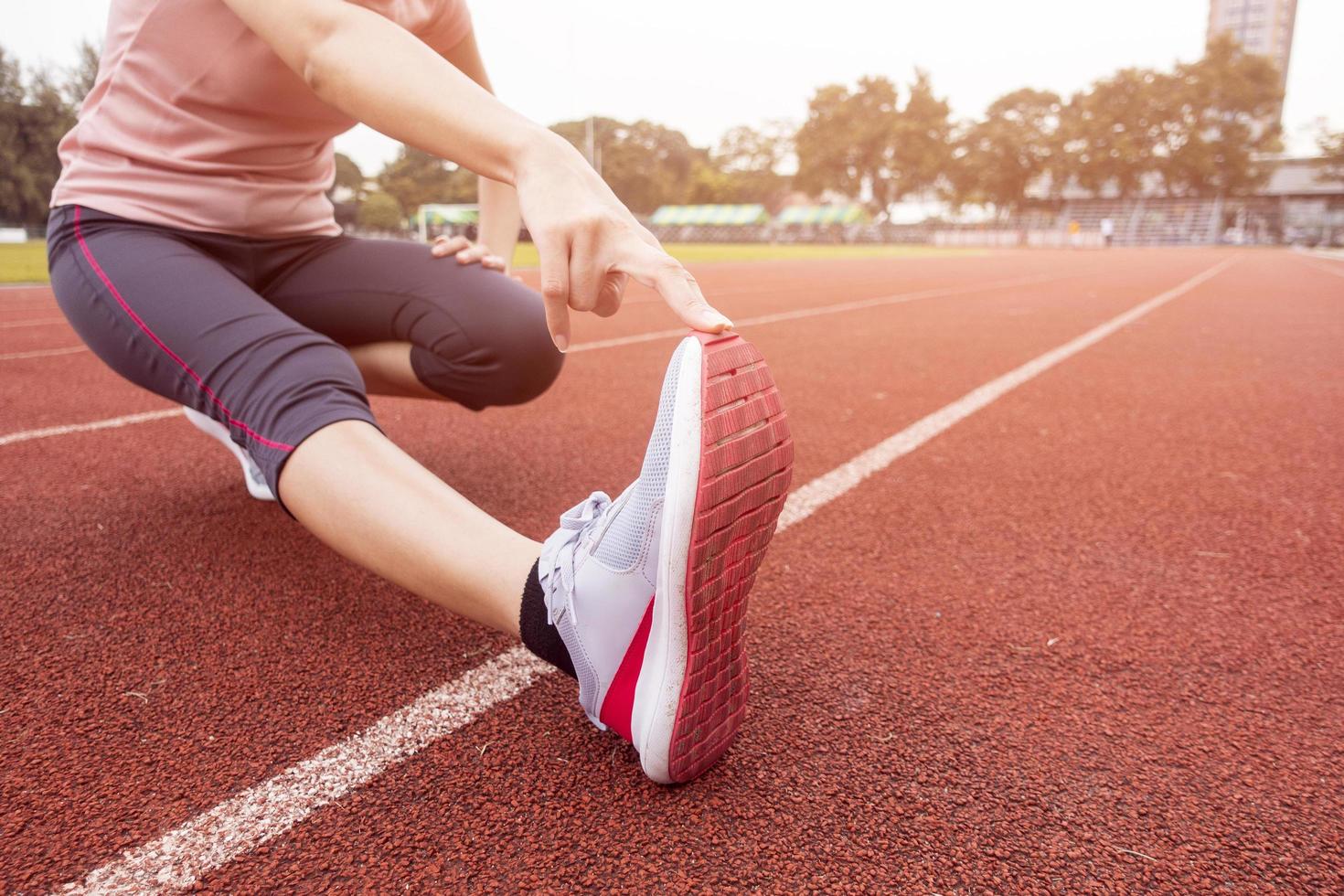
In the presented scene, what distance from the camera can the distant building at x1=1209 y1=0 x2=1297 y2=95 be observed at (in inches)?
4112

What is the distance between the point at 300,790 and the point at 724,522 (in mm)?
679

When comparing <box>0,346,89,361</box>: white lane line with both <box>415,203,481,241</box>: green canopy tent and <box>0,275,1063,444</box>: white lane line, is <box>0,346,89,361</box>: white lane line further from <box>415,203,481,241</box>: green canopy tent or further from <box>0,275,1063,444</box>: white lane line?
<box>415,203,481,241</box>: green canopy tent

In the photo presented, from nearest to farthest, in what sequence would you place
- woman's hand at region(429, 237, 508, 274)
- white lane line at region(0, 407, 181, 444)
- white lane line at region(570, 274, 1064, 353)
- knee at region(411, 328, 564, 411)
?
knee at region(411, 328, 564, 411)
woman's hand at region(429, 237, 508, 274)
white lane line at region(0, 407, 181, 444)
white lane line at region(570, 274, 1064, 353)

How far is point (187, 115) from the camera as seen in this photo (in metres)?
1.61

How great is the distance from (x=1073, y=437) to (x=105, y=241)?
10.1 feet

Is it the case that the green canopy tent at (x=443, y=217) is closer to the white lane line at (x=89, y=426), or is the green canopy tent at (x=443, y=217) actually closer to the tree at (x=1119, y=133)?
the white lane line at (x=89, y=426)

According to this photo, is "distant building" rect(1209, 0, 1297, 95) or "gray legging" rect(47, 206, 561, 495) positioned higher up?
"distant building" rect(1209, 0, 1297, 95)

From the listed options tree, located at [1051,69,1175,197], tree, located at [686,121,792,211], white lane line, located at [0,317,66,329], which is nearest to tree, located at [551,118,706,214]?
tree, located at [686,121,792,211]

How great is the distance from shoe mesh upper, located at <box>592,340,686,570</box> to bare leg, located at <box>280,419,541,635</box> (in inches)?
6.0

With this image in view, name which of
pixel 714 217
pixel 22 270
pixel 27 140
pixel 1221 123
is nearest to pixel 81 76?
pixel 27 140

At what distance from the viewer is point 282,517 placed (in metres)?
2.12

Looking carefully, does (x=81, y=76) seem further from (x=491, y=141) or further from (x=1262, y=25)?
(x=1262, y=25)

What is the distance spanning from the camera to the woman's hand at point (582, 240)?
37.5 inches

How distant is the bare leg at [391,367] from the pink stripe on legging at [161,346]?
666mm
